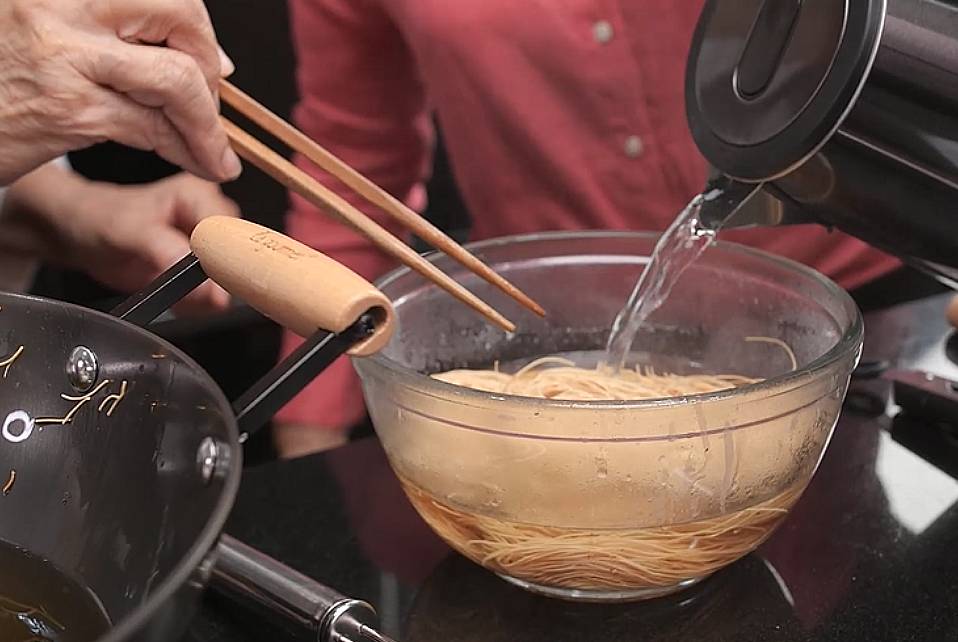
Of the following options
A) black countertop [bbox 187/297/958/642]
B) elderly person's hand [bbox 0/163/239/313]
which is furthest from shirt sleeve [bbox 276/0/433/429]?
black countertop [bbox 187/297/958/642]

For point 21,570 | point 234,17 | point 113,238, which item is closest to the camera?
point 21,570

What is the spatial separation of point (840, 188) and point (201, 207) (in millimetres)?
686

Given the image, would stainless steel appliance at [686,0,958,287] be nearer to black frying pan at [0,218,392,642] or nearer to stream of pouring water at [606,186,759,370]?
stream of pouring water at [606,186,759,370]

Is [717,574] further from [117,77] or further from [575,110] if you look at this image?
[575,110]

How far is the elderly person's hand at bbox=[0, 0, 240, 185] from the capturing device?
2.36 feet

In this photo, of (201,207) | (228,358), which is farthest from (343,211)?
(228,358)

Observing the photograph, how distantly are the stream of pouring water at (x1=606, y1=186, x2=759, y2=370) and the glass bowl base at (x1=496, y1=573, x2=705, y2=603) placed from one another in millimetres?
199

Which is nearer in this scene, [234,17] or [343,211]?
[343,211]

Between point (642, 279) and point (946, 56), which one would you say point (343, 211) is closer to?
point (642, 279)

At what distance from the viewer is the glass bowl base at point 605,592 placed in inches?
26.2

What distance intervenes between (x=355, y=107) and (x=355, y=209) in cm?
66

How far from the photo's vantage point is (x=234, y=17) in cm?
186

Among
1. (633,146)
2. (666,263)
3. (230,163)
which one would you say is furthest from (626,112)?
(230,163)

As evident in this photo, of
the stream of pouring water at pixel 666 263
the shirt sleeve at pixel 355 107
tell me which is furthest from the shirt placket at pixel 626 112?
the stream of pouring water at pixel 666 263
